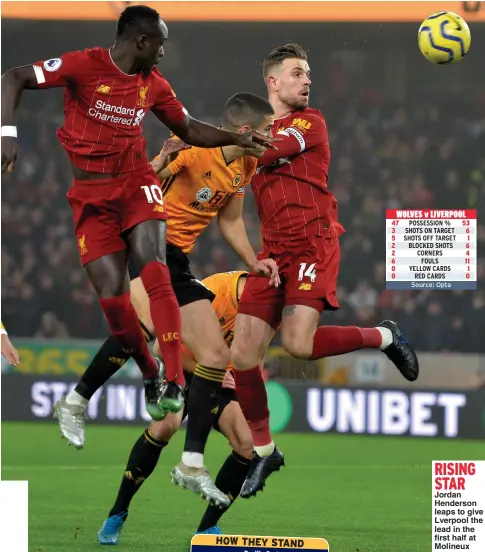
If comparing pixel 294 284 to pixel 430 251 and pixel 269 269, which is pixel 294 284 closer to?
pixel 269 269

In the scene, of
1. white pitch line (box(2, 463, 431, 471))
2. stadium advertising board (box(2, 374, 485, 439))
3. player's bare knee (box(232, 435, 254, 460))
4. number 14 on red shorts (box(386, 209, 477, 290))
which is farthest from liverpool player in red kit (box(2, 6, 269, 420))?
stadium advertising board (box(2, 374, 485, 439))

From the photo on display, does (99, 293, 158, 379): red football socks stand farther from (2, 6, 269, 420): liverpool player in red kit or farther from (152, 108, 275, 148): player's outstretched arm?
(152, 108, 275, 148): player's outstretched arm

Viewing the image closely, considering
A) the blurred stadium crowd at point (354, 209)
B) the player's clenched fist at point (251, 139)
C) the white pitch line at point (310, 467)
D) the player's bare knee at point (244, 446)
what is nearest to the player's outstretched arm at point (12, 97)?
the player's clenched fist at point (251, 139)

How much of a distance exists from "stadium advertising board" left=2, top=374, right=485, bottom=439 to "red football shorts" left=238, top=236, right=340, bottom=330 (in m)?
5.18

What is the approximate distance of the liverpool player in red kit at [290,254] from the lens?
275 inches

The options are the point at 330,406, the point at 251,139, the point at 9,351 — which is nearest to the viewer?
the point at 9,351


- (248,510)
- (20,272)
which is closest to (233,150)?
(248,510)

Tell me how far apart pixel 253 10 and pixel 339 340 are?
2.69 metres

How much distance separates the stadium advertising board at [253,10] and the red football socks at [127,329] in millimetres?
2380

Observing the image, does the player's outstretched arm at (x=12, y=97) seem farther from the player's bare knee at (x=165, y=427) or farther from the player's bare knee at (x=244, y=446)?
the player's bare knee at (x=244, y=446)

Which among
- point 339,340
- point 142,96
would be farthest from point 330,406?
point 142,96

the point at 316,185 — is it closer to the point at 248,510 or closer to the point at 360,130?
the point at 248,510

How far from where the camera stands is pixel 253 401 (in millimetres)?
7012

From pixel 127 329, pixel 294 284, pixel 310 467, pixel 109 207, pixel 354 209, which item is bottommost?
pixel 310 467
